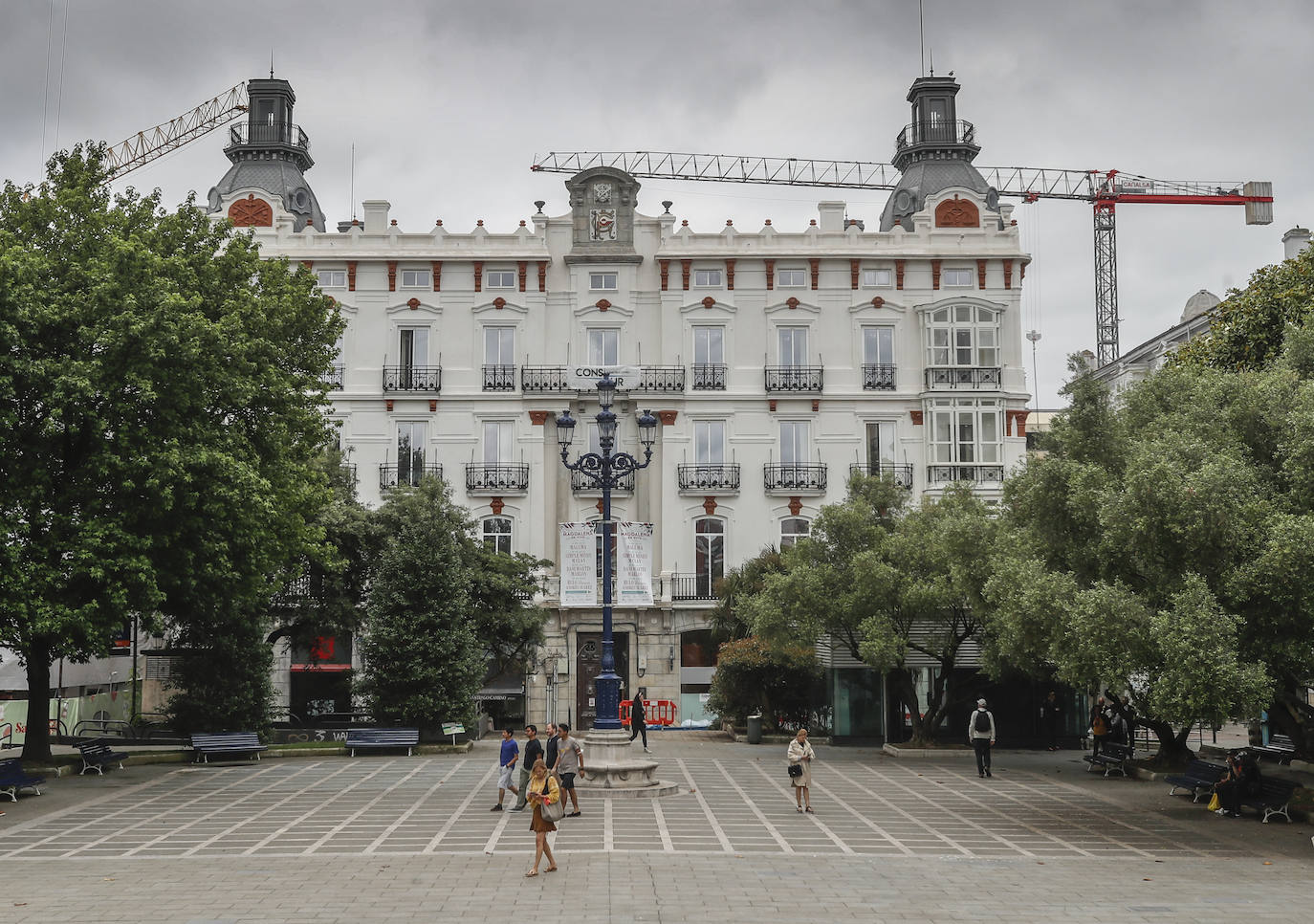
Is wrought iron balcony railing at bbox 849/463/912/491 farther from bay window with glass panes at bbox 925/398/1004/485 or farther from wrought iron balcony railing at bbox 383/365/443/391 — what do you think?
wrought iron balcony railing at bbox 383/365/443/391

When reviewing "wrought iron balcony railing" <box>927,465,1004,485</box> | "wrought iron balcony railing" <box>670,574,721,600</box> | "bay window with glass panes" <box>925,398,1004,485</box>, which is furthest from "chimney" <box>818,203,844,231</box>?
"wrought iron balcony railing" <box>670,574,721,600</box>

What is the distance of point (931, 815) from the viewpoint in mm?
21438

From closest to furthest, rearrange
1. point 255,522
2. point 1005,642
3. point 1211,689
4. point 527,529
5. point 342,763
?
1. point 1211,689
2. point 1005,642
3. point 255,522
4. point 342,763
5. point 527,529

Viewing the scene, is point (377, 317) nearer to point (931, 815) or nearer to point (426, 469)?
point (426, 469)

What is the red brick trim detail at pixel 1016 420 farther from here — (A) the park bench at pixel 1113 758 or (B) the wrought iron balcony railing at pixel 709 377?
(A) the park bench at pixel 1113 758

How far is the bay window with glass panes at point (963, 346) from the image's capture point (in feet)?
158

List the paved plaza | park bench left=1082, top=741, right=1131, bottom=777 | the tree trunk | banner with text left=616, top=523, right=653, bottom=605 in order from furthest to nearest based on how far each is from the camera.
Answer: park bench left=1082, top=741, right=1131, bottom=777 → the tree trunk → banner with text left=616, top=523, right=653, bottom=605 → the paved plaza

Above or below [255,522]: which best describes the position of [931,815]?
below

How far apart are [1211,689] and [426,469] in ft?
113

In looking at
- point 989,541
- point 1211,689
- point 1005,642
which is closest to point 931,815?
point 1005,642

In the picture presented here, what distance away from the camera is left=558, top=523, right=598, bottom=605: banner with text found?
25203mm

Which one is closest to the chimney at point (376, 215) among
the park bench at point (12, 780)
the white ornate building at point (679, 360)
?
the white ornate building at point (679, 360)

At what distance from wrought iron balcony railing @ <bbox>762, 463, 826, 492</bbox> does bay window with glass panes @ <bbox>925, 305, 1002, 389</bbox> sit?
5.44 metres

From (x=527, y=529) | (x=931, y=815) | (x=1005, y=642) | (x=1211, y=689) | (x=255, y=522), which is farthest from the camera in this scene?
(x=527, y=529)
